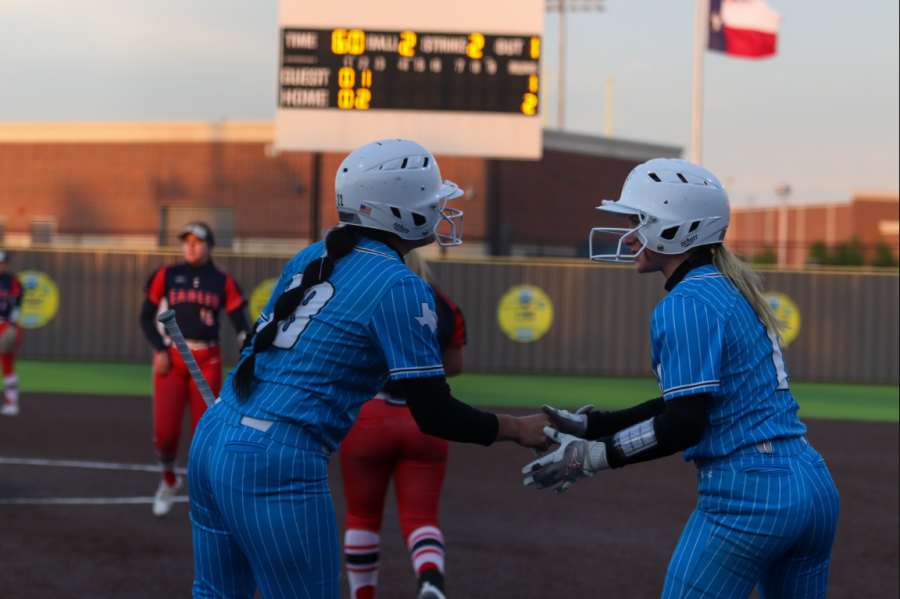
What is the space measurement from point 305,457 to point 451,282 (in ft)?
57.9

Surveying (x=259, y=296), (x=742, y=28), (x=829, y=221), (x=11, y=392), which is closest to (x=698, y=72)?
(x=742, y=28)

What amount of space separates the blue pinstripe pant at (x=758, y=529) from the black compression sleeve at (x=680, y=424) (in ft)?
0.58

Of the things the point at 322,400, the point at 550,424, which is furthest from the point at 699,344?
the point at 322,400

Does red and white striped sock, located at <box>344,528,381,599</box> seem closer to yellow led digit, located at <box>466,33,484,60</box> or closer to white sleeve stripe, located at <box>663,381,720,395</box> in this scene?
white sleeve stripe, located at <box>663,381,720,395</box>

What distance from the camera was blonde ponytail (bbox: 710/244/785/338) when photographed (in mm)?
3080

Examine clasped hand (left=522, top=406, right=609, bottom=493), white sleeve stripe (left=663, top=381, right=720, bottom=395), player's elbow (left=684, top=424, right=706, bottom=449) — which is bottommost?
clasped hand (left=522, top=406, right=609, bottom=493)

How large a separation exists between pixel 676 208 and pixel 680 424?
80cm

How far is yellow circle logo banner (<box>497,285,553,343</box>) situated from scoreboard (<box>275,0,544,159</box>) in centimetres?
347

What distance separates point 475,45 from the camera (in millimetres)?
18219

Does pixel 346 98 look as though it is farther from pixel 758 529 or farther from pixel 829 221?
pixel 829 221

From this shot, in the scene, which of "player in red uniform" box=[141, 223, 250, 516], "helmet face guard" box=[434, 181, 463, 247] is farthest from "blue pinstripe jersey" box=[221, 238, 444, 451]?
"player in red uniform" box=[141, 223, 250, 516]

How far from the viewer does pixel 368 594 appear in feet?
15.9

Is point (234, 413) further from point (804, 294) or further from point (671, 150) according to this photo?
point (671, 150)

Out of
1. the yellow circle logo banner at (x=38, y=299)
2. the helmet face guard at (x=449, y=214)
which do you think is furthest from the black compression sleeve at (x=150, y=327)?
the yellow circle logo banner at (x=38, y=299)
